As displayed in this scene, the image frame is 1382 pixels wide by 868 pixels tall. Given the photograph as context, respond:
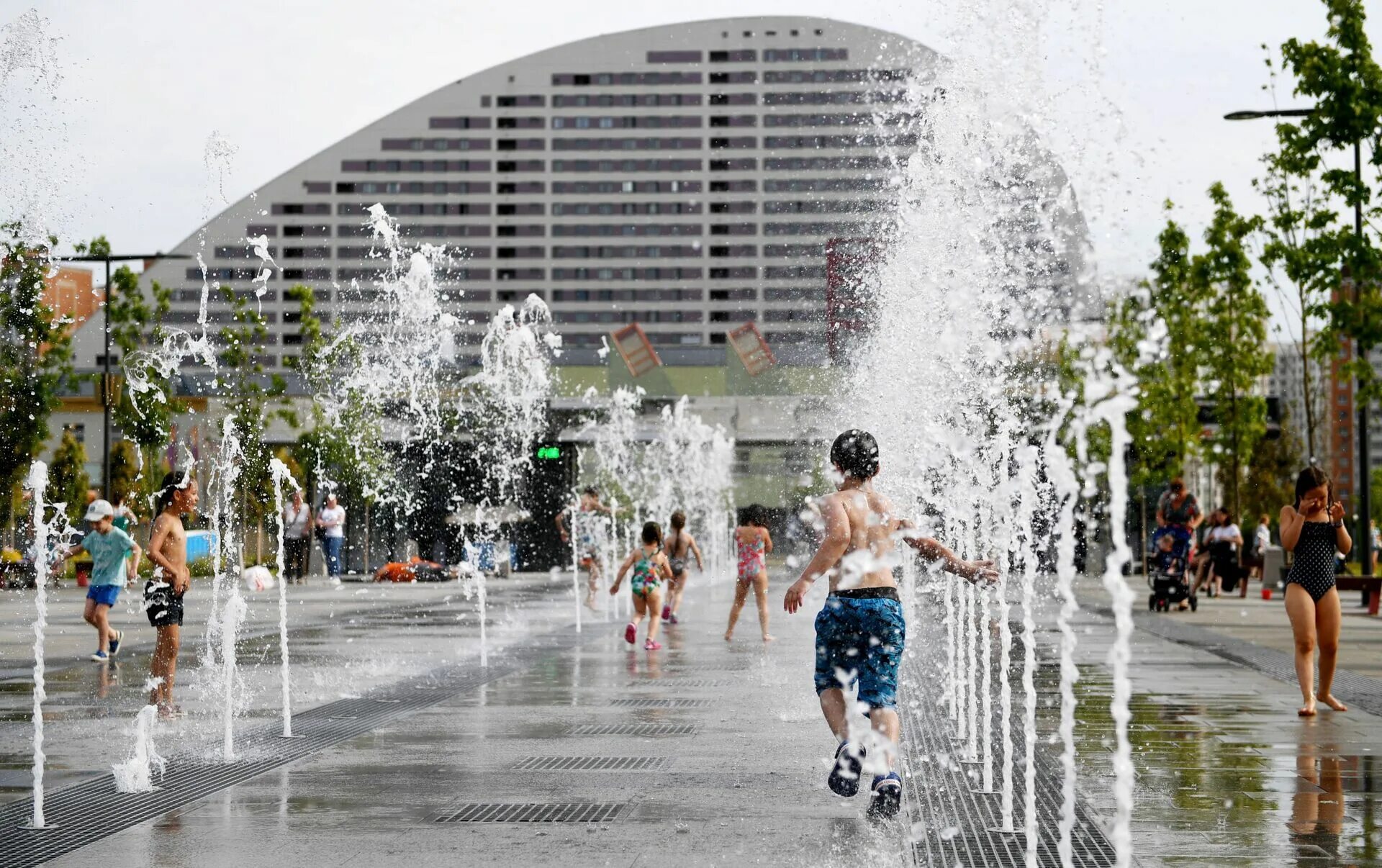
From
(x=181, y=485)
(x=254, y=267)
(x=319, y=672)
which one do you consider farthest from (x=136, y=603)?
(x=254, y=267)

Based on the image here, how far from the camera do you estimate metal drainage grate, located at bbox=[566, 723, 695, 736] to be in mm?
10275

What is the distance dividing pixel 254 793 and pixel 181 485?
4.33 meters

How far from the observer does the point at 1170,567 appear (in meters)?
24.8

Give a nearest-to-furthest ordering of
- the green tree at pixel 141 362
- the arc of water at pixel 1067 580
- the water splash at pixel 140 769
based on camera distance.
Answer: the arc of water at pixel 1067 580 < the water splash at pixel 140 769 < the green tree at pixel 141 362

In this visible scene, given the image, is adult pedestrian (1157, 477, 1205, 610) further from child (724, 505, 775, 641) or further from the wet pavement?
the wet pavement

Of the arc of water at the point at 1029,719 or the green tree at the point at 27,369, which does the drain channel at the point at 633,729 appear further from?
the green tree at the point at 27,369

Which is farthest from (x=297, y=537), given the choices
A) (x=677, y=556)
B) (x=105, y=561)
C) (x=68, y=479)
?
(x=68, y=479)

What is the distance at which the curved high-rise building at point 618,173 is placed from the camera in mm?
157375

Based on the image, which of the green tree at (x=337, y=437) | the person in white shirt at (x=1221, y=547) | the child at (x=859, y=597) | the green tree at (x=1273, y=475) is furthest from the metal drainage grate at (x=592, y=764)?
the green tree at (x=1273, y=475)

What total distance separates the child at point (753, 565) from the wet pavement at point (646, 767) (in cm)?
181

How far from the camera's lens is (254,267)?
181 metres

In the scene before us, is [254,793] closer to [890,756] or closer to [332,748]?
[332,748]

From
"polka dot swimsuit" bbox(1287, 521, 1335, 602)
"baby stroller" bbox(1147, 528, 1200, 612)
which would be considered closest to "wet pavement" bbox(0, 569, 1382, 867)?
"polka dot swimsuit" bbox(1287, 521, 1335, 602)

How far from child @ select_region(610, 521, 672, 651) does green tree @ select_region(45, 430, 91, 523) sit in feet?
148
